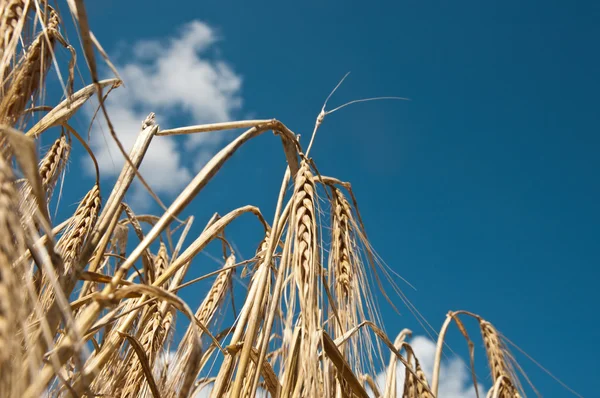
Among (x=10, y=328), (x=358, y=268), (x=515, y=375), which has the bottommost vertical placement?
(x=10, y=328)

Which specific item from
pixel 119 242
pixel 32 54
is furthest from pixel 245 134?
pixel 119 242

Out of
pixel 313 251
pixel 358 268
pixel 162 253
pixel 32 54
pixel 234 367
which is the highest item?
pixel 162 253

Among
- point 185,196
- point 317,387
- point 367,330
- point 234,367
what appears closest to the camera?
point 185,196

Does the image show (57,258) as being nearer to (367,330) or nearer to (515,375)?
(367,330)

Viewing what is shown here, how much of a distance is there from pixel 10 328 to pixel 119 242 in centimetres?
228

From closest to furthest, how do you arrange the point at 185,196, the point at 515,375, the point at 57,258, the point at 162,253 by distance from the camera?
the point at 57,258 → the point at 185,196 → the point at 515,375 → the point at 162,253

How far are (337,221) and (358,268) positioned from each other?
162 mm

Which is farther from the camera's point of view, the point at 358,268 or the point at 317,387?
the point at 358,268

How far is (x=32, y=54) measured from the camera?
116cm

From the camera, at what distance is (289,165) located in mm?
1485

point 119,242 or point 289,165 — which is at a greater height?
point 119,242

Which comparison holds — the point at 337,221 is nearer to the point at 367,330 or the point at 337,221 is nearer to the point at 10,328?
the point at 367,330

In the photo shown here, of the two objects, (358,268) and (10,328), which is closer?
(10,328)

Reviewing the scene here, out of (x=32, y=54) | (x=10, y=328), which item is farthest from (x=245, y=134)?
(x=10, y=328)
